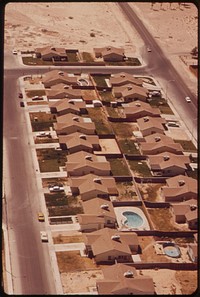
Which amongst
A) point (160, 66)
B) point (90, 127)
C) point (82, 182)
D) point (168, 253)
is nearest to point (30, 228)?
point (82, 182)

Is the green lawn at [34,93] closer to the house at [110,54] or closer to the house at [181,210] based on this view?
the house at [110,54]

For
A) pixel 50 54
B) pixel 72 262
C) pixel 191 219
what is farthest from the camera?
pixel 50 54

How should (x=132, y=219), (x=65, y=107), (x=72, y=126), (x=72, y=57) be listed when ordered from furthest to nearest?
(x=72, y=57), (x=65, y=107), (x=72, y=126), (x=132, y=219)

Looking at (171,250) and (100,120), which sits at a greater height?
(100,120)

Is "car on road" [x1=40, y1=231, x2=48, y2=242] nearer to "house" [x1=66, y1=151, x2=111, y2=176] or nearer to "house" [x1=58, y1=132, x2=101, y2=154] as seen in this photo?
"house" [x1=66, y1=151, x2=111, y2=176]

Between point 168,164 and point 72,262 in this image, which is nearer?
point 72,262

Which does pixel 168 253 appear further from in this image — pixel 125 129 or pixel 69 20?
pixel 69 20

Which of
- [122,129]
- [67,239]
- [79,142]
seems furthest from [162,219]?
[122,129]

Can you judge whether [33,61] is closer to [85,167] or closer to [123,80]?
[123,80]

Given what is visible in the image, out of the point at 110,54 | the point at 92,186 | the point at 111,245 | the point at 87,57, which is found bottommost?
the point at 111,245
